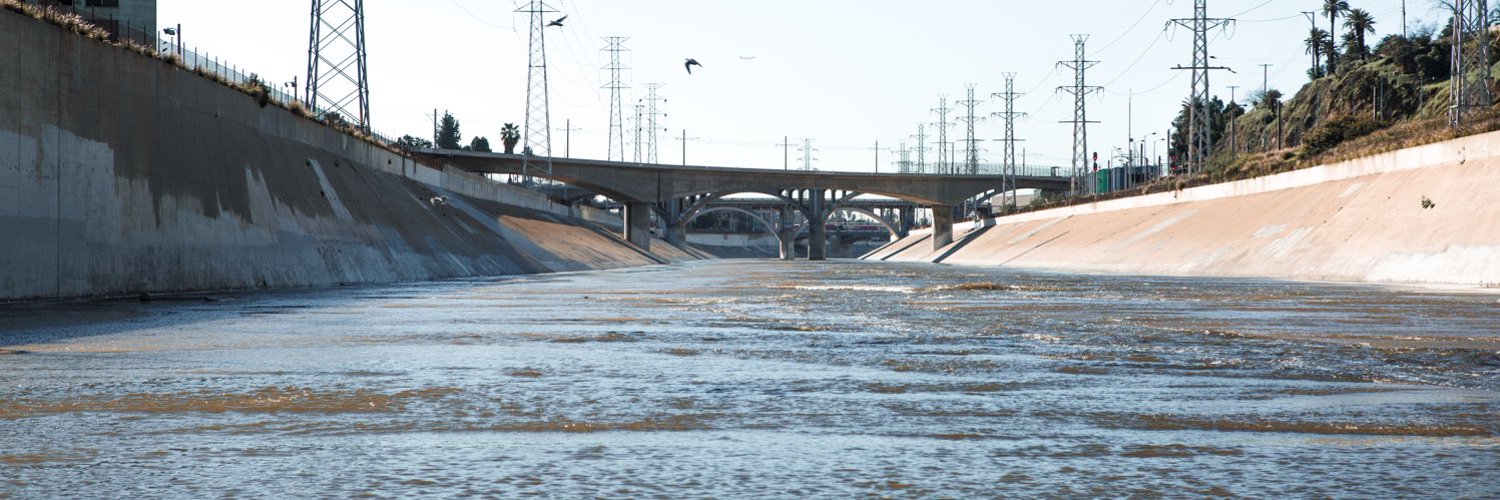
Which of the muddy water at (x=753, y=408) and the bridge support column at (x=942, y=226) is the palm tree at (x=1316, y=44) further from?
the muddy water at (x=753, y=408)

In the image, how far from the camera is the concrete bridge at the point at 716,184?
486 ft

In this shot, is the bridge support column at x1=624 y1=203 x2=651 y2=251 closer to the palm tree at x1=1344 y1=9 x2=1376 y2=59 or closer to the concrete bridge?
the concrete bridge

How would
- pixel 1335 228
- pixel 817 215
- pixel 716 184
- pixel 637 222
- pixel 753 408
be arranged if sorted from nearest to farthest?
pixel 753 408
pixel 1335 228
pixel 637 222
pixel 716 184
pixel 817 215

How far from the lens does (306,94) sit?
68.2 meters

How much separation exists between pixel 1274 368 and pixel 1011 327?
781 cm

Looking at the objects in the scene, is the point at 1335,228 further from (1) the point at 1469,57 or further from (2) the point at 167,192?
(2) the point at 167,192

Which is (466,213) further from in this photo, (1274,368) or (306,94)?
(1274,368)

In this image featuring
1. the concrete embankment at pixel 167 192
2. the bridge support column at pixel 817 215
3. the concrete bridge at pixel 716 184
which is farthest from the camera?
the bridge support column at pixel 817 215

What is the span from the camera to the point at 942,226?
16925 cm

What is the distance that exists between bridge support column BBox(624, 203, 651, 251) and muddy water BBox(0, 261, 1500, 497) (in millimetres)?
127758

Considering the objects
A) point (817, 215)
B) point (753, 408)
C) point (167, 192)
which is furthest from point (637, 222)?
point (753, 408)

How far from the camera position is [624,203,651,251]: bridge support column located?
5945 inches

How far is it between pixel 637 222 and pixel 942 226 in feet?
126

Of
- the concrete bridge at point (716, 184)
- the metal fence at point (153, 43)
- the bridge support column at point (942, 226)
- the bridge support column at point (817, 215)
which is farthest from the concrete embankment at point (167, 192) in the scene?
the bridge support column at point (817, 215)
